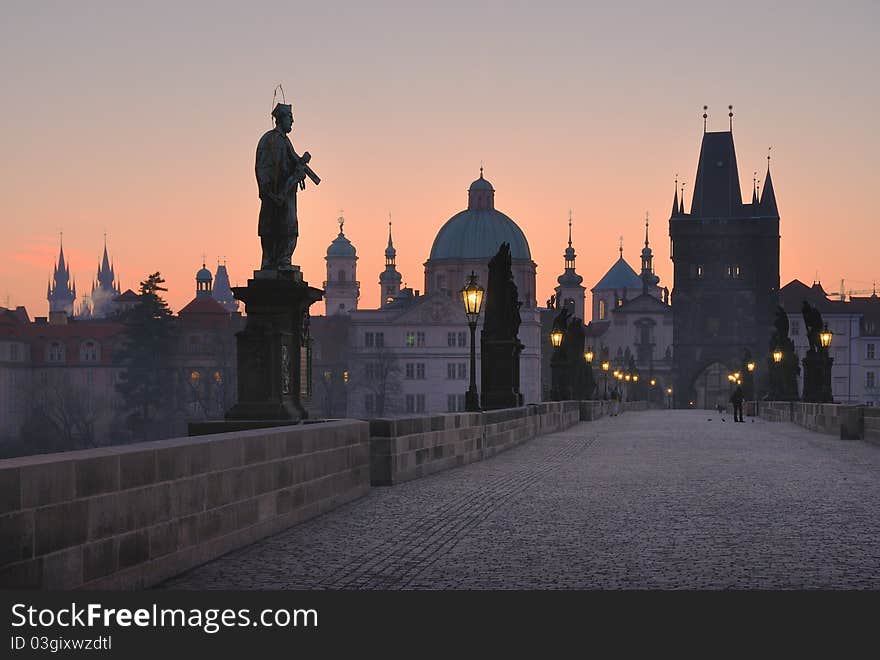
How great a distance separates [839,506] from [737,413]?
45382 mm

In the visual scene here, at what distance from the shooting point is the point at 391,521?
14641mm

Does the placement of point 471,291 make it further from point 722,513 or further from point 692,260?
point 692,260

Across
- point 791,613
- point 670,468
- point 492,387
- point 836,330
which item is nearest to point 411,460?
point 670,468

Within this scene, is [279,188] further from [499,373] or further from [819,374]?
[819,374]

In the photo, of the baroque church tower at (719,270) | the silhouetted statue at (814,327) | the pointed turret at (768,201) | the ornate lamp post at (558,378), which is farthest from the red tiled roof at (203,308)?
the silhouetted statue at (814,327)

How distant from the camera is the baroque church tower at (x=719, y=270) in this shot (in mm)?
152375

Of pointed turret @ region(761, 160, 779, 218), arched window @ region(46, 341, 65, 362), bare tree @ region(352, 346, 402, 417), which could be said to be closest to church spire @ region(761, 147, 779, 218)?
pointed turret @ region(761, 160, 779, 218)

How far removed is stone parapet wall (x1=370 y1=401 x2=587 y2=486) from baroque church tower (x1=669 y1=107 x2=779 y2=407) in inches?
4701

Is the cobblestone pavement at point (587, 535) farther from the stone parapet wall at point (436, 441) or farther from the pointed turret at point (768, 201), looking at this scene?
the pointed turret at point (768, 201)

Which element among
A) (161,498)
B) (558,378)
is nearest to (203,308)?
(558,378)

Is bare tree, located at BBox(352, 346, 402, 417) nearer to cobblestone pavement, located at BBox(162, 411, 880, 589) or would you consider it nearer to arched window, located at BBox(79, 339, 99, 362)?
arched window, located at BBox(79, 339, 99, 362)

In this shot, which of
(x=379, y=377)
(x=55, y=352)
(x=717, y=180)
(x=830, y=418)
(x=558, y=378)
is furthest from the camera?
(x=55, y=352)

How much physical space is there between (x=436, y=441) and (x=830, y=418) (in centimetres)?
1969

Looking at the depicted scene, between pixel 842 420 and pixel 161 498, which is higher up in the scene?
pixel 161 498
